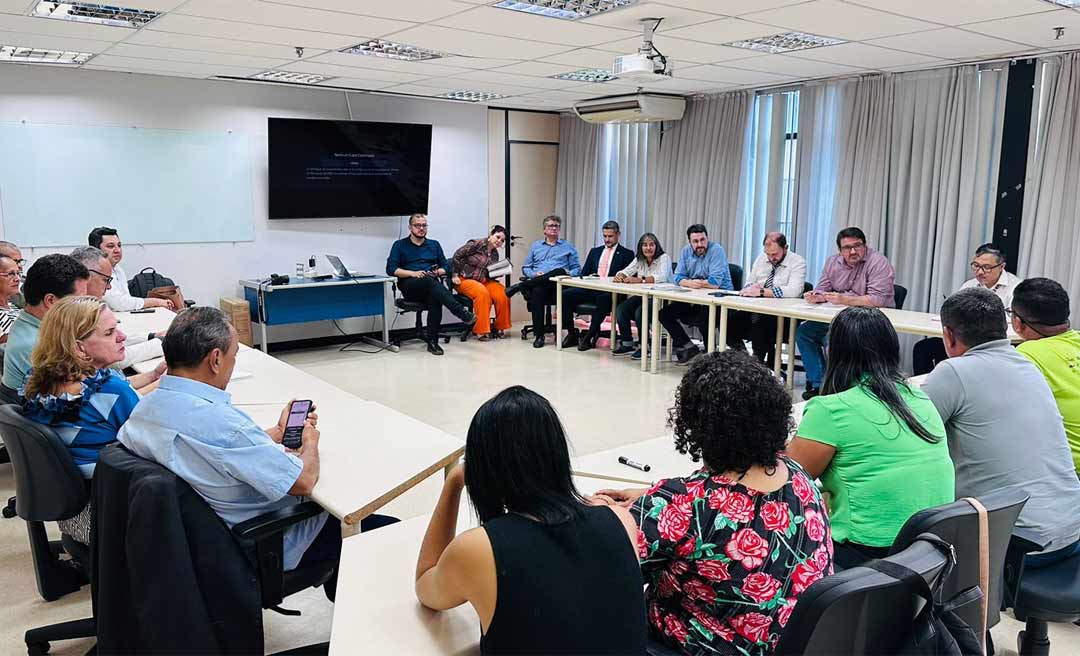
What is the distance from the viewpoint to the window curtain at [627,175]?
28.9 ft

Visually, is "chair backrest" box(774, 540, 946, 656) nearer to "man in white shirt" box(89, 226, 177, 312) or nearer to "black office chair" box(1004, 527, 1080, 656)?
"black office chair" box(1004, 527, 1080, 656)

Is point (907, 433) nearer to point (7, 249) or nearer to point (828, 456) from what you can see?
point (828, 456)

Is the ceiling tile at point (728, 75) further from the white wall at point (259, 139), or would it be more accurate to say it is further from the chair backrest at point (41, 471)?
the chair backrest at point (41, 471)

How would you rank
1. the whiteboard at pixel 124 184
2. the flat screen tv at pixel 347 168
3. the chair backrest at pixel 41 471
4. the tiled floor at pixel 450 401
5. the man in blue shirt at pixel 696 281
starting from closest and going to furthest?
1. the chair backrest at pixel 41 471
2. the tiled floor at pixel 450 401
3. the whiteboard at pixel 124 184
4. the man in blue shirt at pixel 696 281
5. the flat screen tv at pixel 347 168

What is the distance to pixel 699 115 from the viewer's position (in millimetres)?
8117

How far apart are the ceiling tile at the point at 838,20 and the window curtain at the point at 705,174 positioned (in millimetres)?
2814

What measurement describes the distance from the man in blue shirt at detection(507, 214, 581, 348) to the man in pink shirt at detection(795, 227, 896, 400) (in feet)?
9.54

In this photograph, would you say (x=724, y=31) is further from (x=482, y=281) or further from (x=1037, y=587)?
(x=482, y=281)

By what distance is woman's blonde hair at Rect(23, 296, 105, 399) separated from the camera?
239 cm

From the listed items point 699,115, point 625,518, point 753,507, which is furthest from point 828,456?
point 699,115

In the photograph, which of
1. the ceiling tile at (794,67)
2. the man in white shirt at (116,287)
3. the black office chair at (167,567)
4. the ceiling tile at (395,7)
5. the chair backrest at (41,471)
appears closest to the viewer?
the black office chair at (167,567)

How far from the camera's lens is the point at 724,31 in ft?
15.9

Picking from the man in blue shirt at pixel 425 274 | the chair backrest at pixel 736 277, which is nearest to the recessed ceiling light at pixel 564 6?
the chair backrest at pixel 736 277

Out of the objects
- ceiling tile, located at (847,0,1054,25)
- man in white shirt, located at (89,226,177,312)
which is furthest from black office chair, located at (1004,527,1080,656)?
man in white shirt, located at (89,226,177,312)
